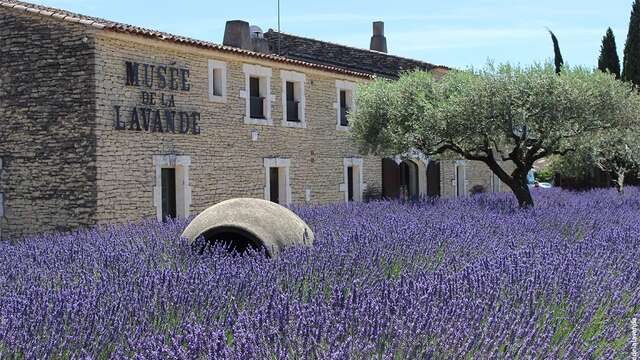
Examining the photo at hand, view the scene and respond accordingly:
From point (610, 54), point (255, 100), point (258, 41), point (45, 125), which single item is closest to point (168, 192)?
point (45, 125)

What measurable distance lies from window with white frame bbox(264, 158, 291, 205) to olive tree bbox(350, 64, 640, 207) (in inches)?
112

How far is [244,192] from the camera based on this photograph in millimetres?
17250

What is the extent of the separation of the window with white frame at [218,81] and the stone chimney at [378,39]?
1439 centimetres

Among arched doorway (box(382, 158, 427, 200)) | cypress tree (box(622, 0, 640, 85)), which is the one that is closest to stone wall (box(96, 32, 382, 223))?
arched doorway (box(382, 158, 427, 200))

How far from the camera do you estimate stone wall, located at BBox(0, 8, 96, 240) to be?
13.7 meters

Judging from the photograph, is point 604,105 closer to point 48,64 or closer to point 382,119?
point 382,119

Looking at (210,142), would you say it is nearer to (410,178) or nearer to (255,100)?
(255,100)

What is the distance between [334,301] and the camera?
4.41 metres

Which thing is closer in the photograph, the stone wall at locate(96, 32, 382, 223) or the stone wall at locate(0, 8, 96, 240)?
the stone wall at locate(0, 8, 96, 240)

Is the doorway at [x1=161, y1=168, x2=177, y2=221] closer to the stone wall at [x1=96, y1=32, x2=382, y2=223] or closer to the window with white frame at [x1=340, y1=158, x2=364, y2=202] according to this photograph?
the stone wall at [x1=96, y1=32, x2=382, y2=223]

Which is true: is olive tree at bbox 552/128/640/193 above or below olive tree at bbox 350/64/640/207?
below

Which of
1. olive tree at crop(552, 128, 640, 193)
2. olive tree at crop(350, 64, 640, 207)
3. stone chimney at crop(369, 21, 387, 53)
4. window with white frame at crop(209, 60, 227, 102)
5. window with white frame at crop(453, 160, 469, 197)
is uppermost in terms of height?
stone chimney at crop(369, 21, 387, 53)

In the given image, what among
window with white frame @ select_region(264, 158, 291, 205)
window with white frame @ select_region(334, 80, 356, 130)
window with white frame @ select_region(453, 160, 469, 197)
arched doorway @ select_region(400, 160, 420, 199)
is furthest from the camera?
window with white frame @ select_region(453, 160, 469, 197)

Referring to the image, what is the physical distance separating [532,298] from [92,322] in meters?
2.53
